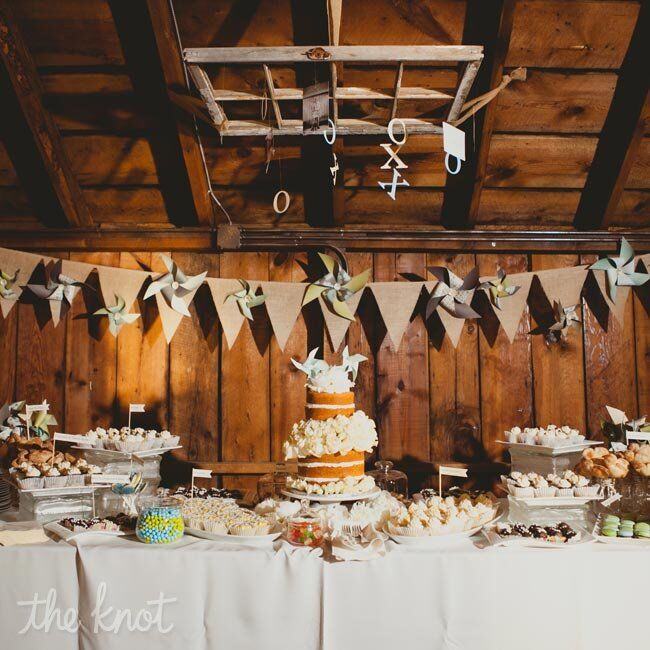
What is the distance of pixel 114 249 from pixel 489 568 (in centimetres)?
296

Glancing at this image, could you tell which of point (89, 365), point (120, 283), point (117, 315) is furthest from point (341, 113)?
point (89, 365)

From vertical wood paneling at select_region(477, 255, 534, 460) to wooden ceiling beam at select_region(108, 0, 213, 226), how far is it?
1.91 m

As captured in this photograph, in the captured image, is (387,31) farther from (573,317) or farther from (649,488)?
(649,488)

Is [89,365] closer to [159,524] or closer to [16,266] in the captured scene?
[16,266]

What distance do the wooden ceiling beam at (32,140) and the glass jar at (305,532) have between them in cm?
250

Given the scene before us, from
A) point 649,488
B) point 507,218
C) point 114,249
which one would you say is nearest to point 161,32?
point 114,249

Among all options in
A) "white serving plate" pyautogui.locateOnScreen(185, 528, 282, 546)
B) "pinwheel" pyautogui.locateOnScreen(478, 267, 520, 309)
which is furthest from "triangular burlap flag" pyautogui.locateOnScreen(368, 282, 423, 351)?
"white serving plate" pyautogui.locateOnScreen(185, 528, 282, 546)

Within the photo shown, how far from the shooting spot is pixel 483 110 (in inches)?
131

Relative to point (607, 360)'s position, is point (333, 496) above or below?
below

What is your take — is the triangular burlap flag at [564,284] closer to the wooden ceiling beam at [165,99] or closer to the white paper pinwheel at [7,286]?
the wooden ceiling beam at [165,99]

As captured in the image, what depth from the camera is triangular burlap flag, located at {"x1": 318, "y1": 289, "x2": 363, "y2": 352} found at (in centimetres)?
385

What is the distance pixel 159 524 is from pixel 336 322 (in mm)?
1778

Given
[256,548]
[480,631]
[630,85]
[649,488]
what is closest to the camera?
[480,631]

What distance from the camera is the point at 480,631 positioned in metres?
2.24
